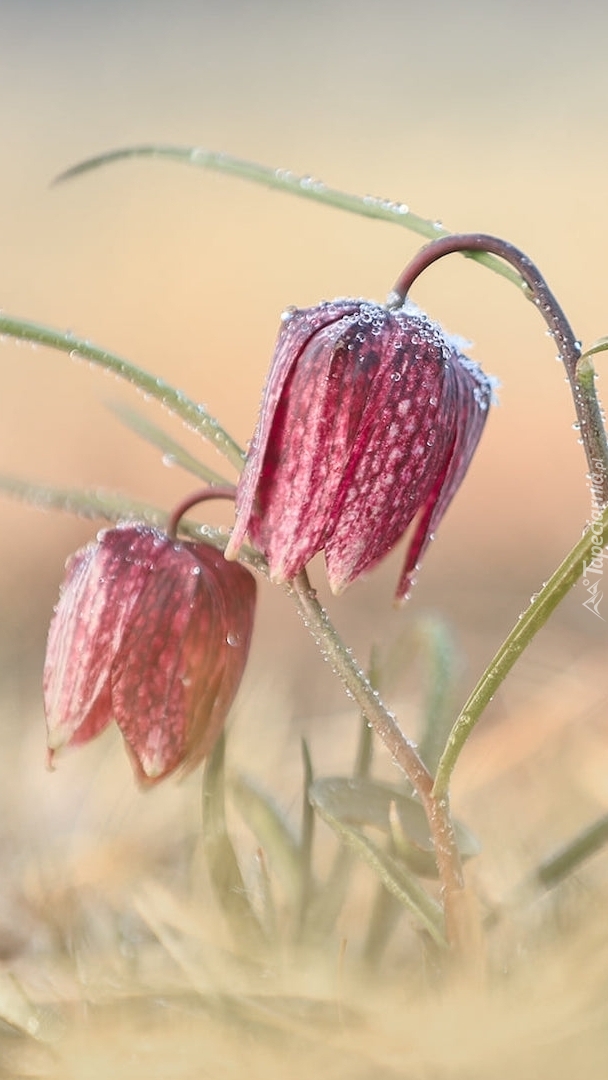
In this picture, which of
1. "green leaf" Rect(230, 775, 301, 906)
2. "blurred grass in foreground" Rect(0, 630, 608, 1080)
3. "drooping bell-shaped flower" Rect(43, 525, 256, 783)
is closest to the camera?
"blurred grass in foreground" Rect(0, 630, 608, 1080)

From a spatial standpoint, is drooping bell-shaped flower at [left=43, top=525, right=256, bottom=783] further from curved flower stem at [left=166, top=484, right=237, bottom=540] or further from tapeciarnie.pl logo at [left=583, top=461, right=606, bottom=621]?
tapeciarnie.pl logo at [left=583, top=461, right=606, bottom=621]

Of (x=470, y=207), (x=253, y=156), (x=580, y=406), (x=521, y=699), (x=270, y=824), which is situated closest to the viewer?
(x=580, y=406)

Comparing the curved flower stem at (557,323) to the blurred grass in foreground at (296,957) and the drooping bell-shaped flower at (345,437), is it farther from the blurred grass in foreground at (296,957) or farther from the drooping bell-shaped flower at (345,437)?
the blurred grass in foreground at (296,957)

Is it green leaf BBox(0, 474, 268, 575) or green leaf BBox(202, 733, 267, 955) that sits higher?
green leaf BBox(0, 474, 268, 575)

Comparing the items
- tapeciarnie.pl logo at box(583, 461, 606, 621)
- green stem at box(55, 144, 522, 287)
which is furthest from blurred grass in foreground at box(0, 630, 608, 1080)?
green stem at box(55, 144, 522, 287)

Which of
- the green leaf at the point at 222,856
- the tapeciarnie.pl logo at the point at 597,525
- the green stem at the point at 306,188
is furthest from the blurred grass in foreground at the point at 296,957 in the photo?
the green stem at the point at 306,188

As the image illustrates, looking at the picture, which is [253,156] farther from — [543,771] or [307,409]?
[307,409]

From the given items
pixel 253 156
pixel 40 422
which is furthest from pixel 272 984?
pixel 253 156
